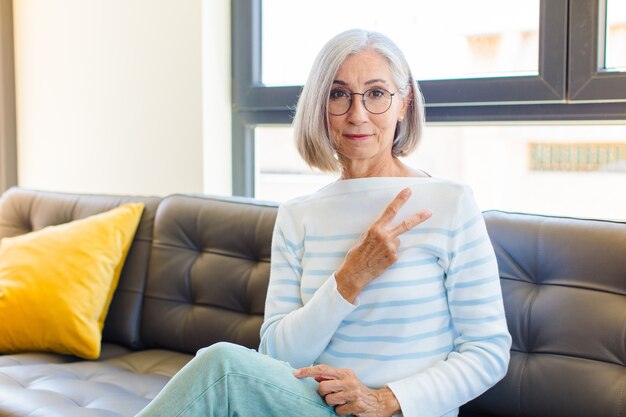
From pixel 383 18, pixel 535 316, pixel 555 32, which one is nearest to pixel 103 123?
pixel 383 18

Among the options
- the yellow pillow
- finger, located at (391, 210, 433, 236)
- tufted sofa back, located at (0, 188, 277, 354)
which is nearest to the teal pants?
finger, located at (391, 210, 433, 236)

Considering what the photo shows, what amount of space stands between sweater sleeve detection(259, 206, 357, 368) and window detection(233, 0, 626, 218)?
0.81m

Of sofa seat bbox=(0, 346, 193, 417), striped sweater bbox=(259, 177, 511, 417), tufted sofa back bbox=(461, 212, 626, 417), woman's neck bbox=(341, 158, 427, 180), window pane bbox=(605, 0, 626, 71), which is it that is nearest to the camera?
striped sweater bbox=(259, 177, 511, 417)

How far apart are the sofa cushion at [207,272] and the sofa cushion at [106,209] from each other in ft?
0.12

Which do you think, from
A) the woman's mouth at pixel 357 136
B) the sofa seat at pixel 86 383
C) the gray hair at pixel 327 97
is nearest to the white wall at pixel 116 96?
the sofa seat at pixel 86 383

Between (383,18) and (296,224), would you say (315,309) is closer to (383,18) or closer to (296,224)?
(296,224)

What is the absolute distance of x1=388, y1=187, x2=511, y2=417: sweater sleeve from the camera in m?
1.44

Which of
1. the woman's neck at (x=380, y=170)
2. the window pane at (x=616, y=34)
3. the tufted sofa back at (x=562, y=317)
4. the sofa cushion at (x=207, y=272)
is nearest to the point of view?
the tufted sofa back at (x=562, y=317)

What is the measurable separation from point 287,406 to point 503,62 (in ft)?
4.28

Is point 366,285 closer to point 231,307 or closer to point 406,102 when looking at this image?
point 406,102

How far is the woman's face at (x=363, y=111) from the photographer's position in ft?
5.28

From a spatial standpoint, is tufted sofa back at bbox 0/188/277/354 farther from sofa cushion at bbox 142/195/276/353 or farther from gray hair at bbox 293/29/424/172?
gray hair at bbox 293/29/424/172

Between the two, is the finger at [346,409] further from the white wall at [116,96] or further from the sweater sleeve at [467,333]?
the white wall at [116,96]

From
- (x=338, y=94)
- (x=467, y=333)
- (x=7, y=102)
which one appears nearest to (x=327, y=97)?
(x=338, y=94)
